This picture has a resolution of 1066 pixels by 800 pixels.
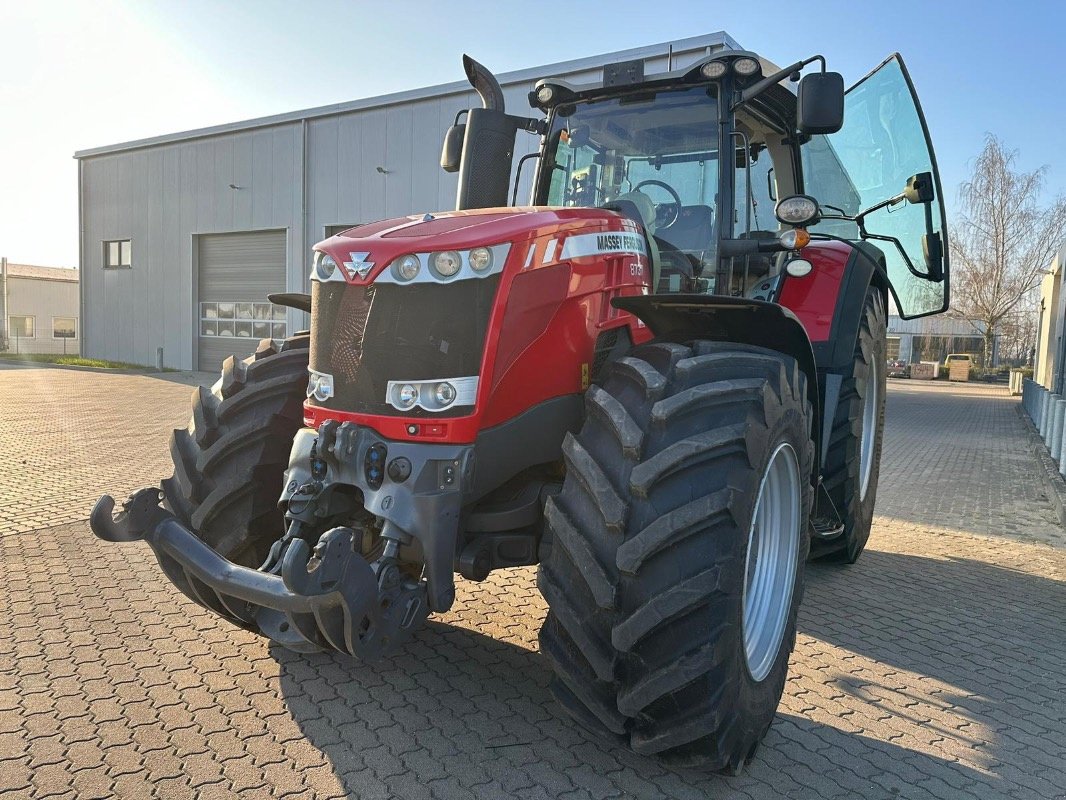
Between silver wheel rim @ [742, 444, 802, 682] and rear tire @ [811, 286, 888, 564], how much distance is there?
1.38 m

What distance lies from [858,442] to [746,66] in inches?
80.9

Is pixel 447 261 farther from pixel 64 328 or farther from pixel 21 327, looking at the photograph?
pixel 64 328

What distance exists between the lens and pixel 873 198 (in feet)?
16.2

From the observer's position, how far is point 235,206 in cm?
2233

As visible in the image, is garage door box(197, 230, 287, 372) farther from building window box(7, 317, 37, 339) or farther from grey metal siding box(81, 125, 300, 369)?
building window box(7, 317, 37, 339)

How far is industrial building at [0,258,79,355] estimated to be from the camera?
4956 cm

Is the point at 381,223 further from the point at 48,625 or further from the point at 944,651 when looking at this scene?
the point at 944,651

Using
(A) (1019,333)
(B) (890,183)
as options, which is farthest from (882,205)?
(A) (1019,333)

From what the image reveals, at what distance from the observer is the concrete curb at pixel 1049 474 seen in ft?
24.4

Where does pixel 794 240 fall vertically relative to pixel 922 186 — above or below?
below

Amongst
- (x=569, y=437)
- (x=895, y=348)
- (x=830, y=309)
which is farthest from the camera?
(x=895, y=348)

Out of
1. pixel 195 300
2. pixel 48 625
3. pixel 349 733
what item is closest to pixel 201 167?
pixel 195 300

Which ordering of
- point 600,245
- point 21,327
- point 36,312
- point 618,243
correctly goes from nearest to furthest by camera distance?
point 600,245, point 618,243, point 21,327, point 36,312

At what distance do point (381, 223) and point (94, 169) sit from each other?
1069 inches
